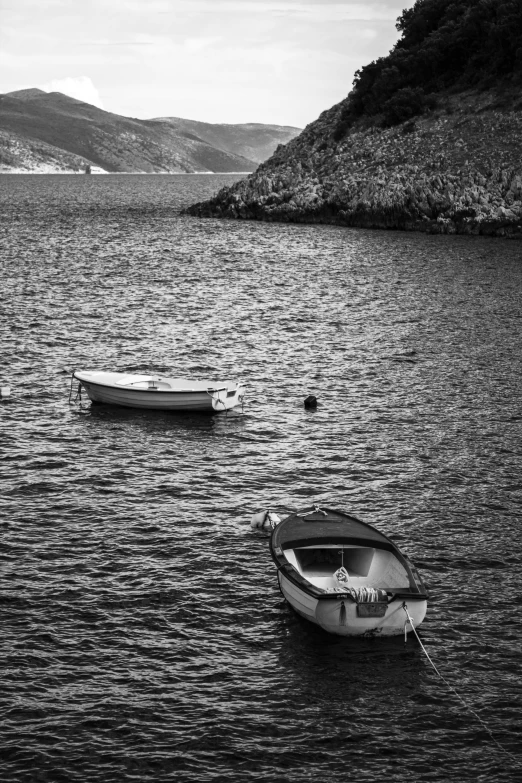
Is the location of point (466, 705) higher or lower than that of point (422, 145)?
lower

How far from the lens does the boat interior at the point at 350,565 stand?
95.0ft

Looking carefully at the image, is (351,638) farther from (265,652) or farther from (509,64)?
(509,64)

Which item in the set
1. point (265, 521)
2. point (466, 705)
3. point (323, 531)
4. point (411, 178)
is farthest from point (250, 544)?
point (411, 178)

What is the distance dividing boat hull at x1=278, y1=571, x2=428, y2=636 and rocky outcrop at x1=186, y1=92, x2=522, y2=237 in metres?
94.9

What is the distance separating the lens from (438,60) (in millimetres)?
150000

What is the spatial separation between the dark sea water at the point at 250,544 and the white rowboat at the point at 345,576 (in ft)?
2.44

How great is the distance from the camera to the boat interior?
95.0 feet

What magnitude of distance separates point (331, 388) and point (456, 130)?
93405 millimetres

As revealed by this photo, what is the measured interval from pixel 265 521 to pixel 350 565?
465 centimetres

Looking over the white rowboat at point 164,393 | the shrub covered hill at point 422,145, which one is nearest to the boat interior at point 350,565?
the white rowboat at point 164,393

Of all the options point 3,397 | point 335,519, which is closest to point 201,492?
point 335,519

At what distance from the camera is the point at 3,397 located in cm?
4978

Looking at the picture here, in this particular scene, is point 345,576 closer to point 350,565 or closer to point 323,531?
point 350,565

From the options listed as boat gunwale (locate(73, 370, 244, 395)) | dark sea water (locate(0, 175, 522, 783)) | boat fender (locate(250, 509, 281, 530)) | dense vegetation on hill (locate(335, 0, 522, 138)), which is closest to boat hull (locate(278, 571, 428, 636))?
dark sea water (locate(0, 175, 522, 783))
